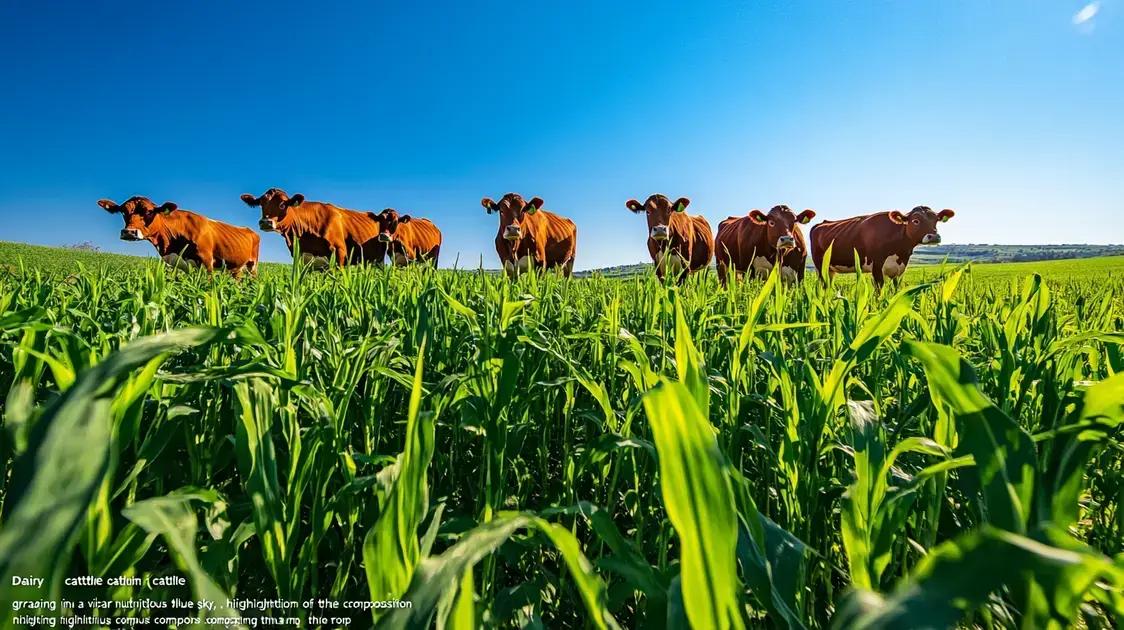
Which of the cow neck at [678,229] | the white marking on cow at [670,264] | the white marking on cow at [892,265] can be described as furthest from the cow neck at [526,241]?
the white marking on cow at [892,265]

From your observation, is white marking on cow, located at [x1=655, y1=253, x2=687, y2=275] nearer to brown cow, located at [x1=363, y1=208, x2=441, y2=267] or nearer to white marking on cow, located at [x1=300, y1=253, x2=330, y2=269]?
white marking on cow, located at [x1=300, y1=253, x2=330, y2=269]

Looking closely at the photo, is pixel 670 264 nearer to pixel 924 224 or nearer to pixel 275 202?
pixel 924 224

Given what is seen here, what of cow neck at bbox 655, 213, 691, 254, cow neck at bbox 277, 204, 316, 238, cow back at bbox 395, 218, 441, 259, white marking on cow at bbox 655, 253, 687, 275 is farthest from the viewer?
cow back at bbox 395, 218, 441, 259

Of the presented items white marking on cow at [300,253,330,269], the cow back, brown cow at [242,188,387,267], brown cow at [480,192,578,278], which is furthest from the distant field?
the cow back

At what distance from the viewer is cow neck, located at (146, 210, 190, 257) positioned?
391 inches

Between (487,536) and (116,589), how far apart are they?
2.14 ft

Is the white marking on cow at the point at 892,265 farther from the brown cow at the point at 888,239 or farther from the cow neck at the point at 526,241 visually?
the cow neck at the point at 526,241

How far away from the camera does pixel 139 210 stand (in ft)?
32.7

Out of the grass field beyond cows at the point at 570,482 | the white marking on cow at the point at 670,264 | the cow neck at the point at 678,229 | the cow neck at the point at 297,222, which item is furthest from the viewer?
the cow neck at the point at 297,222

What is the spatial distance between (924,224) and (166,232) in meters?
15.1

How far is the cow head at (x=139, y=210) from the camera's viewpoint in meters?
9.73

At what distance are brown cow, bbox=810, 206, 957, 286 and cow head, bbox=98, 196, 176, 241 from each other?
13.6m

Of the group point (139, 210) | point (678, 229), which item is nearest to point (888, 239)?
point (678, 229)

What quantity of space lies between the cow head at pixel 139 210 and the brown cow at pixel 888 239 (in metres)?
13.6
